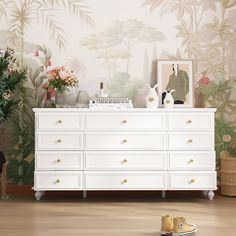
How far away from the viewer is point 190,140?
16.4 feet

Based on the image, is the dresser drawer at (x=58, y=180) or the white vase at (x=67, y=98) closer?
the dresser drawer at (x=58, y=180)

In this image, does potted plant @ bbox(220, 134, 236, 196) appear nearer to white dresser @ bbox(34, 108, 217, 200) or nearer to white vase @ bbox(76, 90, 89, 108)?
white dresser @ bbox(34, 108, 217, 200)

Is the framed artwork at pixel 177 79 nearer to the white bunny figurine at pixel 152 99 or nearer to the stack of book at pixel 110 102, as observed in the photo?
the white bunny figurine at pixel 152 99

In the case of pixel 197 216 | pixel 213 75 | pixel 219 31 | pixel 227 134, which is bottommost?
pixel 197 216

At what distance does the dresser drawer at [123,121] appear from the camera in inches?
196

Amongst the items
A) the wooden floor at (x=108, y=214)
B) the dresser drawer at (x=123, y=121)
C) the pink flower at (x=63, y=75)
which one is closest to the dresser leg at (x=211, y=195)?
the wooden floor at (x=108, y=214)

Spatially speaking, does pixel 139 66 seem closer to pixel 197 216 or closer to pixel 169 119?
pixel 169 119

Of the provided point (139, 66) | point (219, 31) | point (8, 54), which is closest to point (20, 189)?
point (8, 54)

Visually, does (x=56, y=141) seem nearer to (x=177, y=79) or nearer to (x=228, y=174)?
(x=177, y=79)

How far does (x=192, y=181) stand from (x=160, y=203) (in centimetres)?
36

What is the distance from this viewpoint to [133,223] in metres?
3.94

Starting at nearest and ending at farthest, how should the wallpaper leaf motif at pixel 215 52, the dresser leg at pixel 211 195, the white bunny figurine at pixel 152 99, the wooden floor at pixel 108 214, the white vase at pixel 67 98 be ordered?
1. the wooden floor at pixel 108 214
2. the dresser leg at pixel 211 195
3. the white bunny figurine at pixel 152 99
4. the white vase at pixel 67 98
5. the wallpaper leaf motif at pixel 215 52

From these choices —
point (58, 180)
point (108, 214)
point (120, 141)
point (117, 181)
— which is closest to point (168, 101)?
point (120, 141)

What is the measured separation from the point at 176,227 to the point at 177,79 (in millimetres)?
2281
